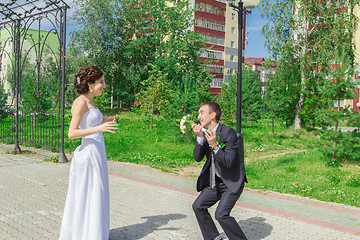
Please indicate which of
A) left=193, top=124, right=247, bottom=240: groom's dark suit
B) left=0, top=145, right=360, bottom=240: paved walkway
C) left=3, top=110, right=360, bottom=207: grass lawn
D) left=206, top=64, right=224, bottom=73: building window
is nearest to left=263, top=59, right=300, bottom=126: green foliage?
left=3, top=110, right=360, bottom=207: grass lawn

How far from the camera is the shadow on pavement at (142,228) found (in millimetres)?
4992

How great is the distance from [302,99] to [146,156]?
14142mm

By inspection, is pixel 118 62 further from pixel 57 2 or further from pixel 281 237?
pixel 281 237

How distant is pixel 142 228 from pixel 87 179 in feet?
4.38

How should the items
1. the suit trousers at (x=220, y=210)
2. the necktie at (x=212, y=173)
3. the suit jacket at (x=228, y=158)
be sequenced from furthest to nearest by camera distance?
1. the necktie at (x=212, y=173)
2. the suit trousers at (x=220, y=210)
3. the suit jacket at (x=228, y=158)

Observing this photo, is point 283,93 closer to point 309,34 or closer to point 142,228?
point 309,34

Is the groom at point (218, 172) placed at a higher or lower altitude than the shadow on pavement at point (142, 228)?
higher

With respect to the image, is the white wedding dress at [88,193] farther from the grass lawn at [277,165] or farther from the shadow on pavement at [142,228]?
the grass lawn at [277,165]

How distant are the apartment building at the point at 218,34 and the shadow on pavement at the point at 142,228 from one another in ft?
176

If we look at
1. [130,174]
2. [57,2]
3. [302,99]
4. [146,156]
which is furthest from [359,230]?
[302,99]

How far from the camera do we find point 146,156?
41.0 ft

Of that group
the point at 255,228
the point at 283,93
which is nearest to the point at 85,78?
the point at 255,228

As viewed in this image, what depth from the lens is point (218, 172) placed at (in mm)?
4289

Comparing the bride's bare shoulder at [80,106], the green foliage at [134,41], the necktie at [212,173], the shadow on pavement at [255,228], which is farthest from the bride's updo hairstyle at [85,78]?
the green foliage at [134,41]
